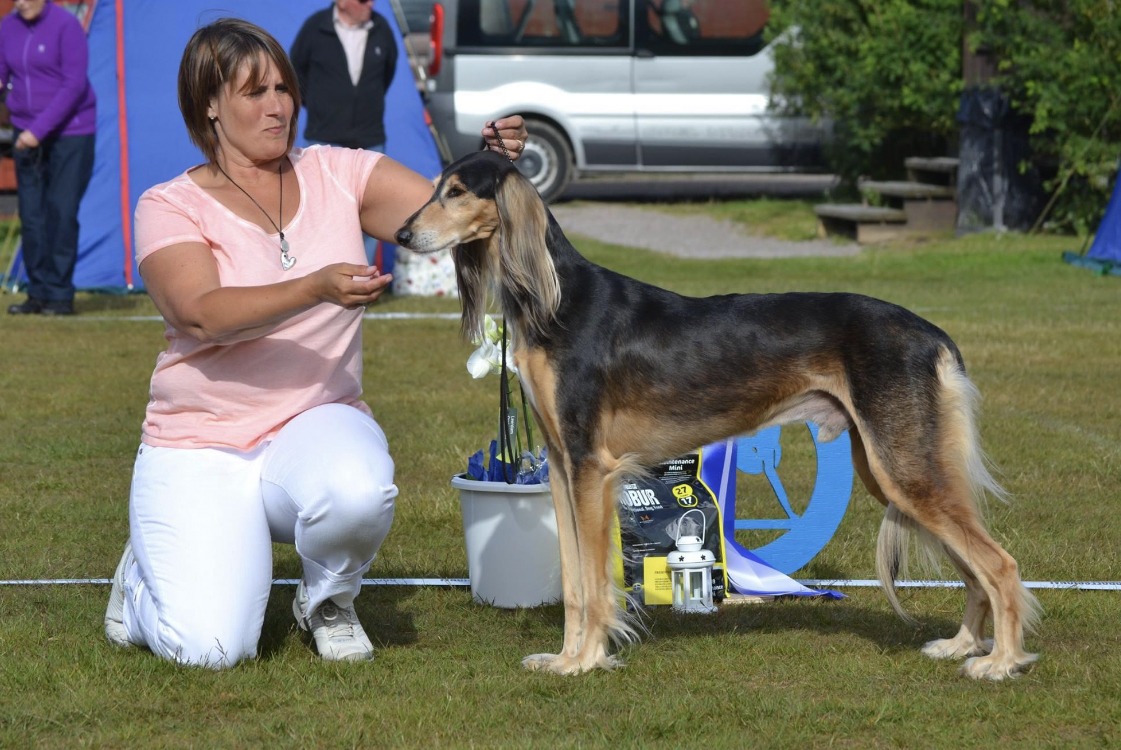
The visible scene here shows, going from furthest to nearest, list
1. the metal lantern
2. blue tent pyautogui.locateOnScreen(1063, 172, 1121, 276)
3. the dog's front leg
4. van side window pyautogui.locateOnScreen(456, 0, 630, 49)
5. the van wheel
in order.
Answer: the van wheel
van side window pyautogui.locateOnScreen(456, 0, 630, 49)
blue tent pyautogui.locateOnScreen(1063, 172, 1121, 276)
the metal lantern
the dog's front leg

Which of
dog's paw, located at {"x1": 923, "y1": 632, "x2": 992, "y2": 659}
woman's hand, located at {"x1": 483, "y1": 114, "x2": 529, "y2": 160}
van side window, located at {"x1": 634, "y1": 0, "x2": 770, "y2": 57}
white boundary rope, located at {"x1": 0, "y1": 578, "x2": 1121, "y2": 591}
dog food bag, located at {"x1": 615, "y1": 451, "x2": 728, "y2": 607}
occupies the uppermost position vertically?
van side window, located at {"x1": 634, "y1": 0, "x2": 770, "y2": 57}

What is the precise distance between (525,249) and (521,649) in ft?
4.10

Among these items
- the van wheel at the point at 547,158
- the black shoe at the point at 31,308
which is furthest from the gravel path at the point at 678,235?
the black shoe at the point at 31,308

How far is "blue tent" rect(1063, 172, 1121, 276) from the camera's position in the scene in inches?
477

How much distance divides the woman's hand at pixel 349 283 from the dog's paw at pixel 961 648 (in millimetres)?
1913

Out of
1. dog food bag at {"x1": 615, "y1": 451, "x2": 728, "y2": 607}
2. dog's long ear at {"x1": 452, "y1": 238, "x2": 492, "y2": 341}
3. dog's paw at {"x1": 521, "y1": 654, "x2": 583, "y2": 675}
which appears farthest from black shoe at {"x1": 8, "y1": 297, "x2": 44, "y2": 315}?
dog's paw at {"x1": 521, "y1": 654, "x2": 583, "y2": 675}

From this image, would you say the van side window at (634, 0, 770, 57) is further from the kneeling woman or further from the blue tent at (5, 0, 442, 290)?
the kneeling woman

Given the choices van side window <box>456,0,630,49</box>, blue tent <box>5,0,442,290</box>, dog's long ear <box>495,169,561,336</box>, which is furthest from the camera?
van side window <box>456,0,630,49</box>

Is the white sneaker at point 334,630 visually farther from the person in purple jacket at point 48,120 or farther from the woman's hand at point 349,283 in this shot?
the person in purple jacket at point 48,120

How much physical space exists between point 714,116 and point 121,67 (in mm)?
8380

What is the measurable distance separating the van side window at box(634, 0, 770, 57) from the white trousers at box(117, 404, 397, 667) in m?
14.1

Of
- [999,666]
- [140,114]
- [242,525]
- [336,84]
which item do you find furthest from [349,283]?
[140,114]

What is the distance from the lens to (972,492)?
365 centimetres

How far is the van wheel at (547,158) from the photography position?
57.5 feet
